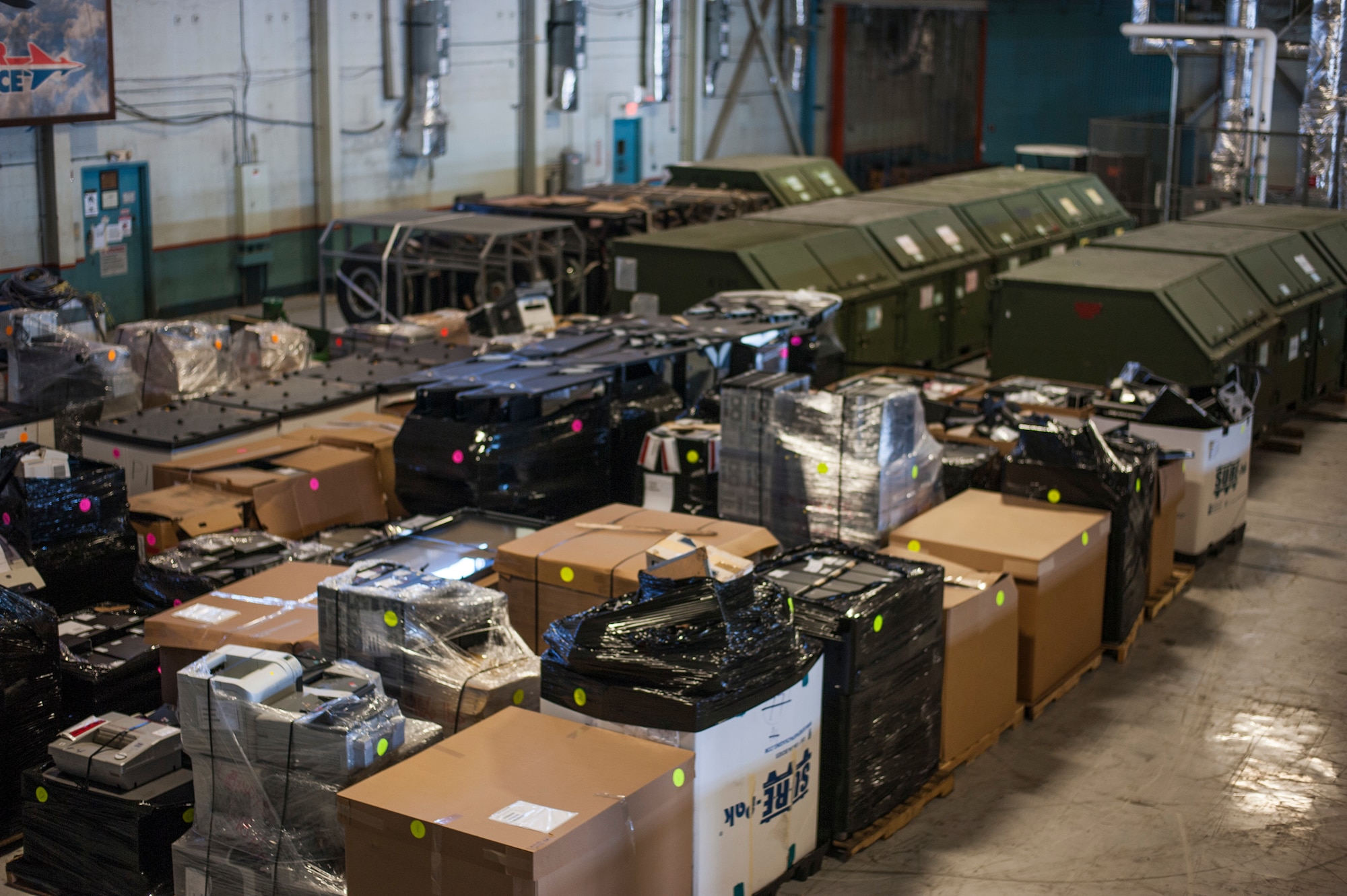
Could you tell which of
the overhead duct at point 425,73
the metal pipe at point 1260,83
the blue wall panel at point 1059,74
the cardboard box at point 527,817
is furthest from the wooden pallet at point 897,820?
the blue wall panel at point 1059,74

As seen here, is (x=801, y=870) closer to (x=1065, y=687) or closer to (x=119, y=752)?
(x=1065, y=687)

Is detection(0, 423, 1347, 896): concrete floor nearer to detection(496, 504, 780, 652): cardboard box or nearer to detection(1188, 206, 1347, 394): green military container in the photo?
detection(496, 504, 780, 652): cardboard box

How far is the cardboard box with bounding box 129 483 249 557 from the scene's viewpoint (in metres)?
6.07

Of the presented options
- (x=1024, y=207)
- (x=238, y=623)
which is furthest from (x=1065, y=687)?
(x=1024, y=207)

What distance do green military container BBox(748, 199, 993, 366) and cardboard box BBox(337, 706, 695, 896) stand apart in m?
6.86

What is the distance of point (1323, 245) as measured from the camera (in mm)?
11727

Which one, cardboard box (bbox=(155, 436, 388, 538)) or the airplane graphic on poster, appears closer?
cardboard box (bbox=(155, 436, 388, 538))

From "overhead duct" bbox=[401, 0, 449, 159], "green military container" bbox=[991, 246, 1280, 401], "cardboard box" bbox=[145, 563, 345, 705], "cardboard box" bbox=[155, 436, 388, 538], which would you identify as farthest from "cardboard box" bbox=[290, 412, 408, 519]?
"overhead duct" bbox=[401, 0, 449, 159]

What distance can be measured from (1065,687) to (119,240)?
32.5 ft

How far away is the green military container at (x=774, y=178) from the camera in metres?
15.9

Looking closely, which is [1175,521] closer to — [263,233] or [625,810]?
[625,810]

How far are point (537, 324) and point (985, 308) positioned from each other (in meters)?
4.82

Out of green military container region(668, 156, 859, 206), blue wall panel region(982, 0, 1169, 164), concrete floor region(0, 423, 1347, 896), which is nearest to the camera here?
concrete floor region(0, 423, 1347, 896)

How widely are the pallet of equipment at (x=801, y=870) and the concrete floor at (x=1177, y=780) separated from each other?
0.12 ft
